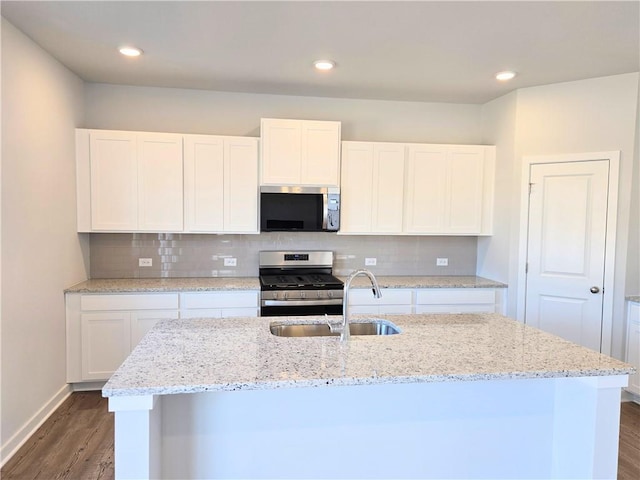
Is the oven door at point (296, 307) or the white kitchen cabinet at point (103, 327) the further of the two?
the oven door at point (296, 307)

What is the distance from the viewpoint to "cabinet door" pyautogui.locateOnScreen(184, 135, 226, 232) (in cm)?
355

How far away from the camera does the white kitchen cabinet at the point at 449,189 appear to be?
3.90 metres

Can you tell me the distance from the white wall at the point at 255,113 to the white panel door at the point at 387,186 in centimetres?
35

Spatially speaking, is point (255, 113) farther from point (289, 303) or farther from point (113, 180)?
point (289, 303)

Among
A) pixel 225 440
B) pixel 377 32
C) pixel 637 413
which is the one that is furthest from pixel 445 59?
pixel 637 413

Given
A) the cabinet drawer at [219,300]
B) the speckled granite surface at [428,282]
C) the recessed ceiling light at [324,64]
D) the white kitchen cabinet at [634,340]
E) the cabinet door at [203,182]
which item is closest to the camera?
the recessed ceiling light at [324,64]

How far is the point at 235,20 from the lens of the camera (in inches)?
94.7

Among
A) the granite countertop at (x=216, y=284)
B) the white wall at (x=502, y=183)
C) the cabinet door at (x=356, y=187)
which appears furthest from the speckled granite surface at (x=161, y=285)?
the white wall at (x=502, y=183)

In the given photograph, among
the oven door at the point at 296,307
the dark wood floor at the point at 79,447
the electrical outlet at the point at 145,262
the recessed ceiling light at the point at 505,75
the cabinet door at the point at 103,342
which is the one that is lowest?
the dark wood floor at the point at 79,447

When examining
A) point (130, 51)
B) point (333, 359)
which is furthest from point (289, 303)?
point (130, 51)

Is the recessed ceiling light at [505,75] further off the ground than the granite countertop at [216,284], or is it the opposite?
the recessed ceiling light at [505,75]

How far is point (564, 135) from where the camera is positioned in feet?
11.3

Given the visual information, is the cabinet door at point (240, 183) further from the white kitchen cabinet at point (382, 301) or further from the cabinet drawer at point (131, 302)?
the white kitchen cabinet at point (382, 301)

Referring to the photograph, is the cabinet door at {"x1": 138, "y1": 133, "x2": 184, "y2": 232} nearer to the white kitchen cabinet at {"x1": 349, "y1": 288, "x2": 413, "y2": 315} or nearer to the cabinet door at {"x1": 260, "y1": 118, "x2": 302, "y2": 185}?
the cabinet door at {"x1": 260, "y1": 118, "x2": 302, "y2": 185}
